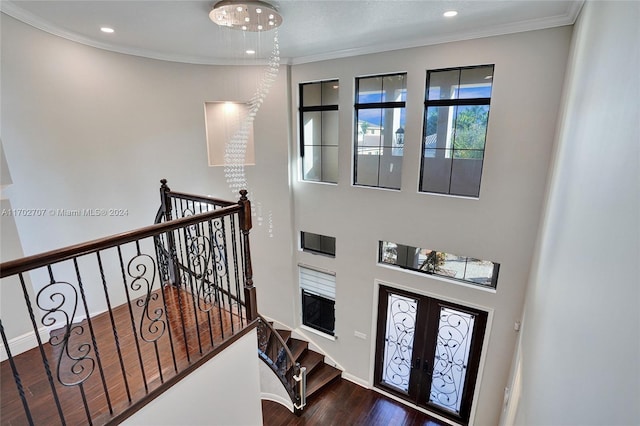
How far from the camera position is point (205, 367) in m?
2.38

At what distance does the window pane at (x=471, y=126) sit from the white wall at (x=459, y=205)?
0.18 meters

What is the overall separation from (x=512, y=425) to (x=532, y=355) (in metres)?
1.26

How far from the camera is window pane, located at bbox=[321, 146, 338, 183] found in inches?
220

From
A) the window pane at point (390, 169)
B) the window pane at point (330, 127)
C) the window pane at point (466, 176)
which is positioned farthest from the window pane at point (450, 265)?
the window pane at point (330, 127)

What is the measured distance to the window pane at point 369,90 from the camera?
4914mm

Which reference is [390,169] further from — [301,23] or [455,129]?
[301,23]

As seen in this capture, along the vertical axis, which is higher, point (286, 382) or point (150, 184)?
point (150, 184)

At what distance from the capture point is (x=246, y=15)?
3174 mm

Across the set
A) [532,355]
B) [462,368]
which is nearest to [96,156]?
[532,355]

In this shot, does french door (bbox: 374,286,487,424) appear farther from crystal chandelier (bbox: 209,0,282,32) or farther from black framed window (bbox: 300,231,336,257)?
crystal chandelier (bbox: 209,0,282,32)

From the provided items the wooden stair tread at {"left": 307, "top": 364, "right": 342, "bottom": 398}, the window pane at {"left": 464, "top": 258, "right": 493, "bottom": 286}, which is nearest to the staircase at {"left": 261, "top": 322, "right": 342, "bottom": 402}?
the wooden stair tread at {"left": 307, "top": 364, "right": 342, "bottom": 398}

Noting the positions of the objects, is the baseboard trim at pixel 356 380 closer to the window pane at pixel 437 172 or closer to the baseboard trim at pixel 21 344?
the window pane at pixel 437 172

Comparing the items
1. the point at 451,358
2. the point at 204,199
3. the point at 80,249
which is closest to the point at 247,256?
the point at 204,199

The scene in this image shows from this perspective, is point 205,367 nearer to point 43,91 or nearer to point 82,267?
point 82,267
